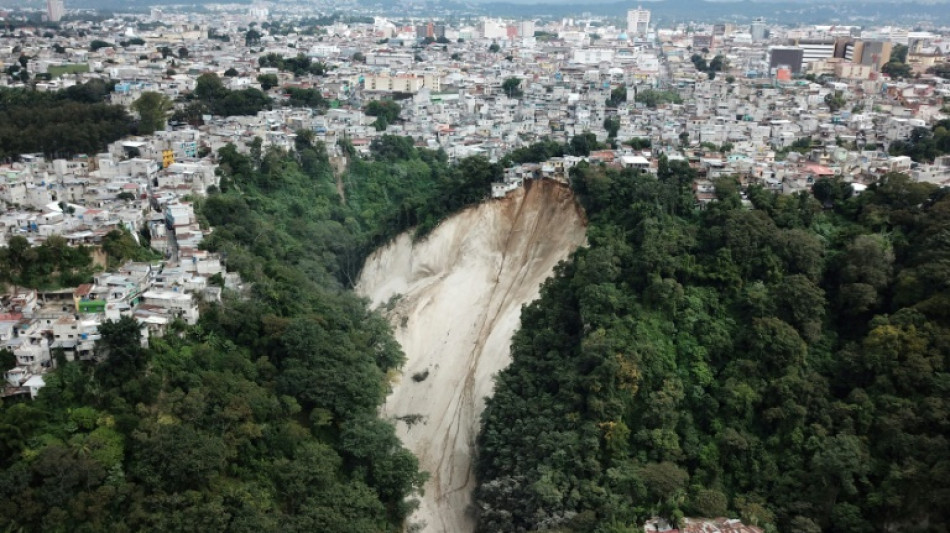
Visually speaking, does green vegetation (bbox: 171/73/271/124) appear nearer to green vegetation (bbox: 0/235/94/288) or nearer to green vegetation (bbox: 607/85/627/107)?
green vegetation (bbox: 0/235/94/288)

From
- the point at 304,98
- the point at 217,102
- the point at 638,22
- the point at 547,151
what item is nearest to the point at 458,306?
the point at 547,151

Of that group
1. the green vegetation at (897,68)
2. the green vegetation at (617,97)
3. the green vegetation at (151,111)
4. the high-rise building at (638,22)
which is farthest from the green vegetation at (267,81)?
the high-rise building at (638,22)

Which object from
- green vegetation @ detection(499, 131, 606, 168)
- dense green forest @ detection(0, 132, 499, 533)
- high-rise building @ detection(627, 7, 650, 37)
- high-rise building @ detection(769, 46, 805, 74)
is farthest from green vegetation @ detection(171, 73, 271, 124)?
high-rise building @ detection(627, 7, 650, 37)

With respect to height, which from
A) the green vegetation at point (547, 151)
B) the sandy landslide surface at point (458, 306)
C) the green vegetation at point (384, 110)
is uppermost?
the green vegetation at point (547, 151)

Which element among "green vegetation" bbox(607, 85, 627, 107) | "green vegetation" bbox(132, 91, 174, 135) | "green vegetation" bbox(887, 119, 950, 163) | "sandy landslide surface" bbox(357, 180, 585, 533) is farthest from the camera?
"green vegetation" bbox(607, 85, 627, 107)

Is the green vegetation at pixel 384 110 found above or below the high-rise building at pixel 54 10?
below

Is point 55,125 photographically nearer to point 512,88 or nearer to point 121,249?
point 121,249

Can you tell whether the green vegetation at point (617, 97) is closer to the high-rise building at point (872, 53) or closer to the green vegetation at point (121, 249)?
the high-rise building at point (872, 53)
